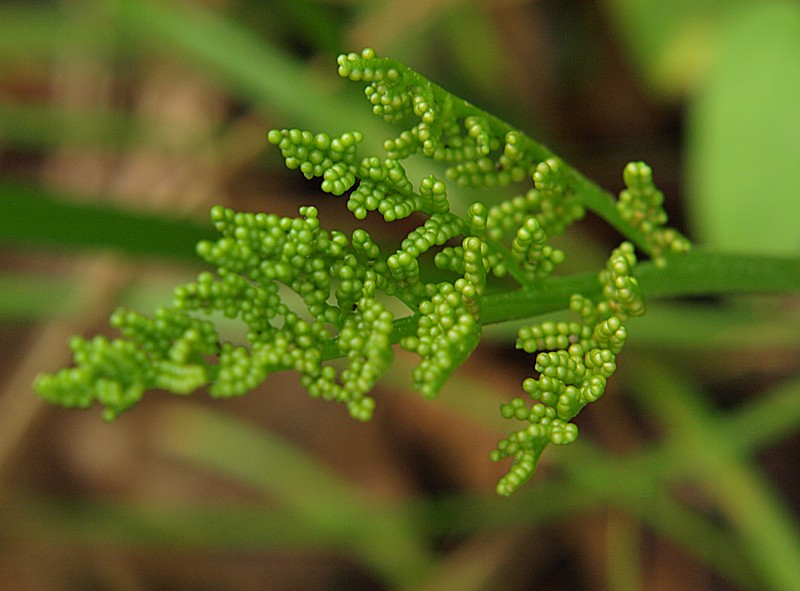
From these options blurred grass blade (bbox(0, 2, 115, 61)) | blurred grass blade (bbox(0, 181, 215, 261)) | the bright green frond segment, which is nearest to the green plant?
the bright green frond segment

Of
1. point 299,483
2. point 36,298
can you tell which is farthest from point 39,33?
point 299,483

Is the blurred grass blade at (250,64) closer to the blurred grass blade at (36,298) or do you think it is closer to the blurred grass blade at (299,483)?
the blurred grass blade at (36,298)

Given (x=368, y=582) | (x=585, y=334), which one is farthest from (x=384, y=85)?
(x=368, y=582)

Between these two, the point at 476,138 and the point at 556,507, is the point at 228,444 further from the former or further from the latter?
the point at 476,138

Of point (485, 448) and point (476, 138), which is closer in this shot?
point (476, 138)

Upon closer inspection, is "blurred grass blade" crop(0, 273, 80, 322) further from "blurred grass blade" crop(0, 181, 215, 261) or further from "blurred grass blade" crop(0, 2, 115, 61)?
"blurred grass blade" crop(0, 181, 215, 261)

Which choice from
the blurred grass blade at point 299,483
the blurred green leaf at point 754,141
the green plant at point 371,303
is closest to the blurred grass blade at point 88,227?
the green plant at point 371,303

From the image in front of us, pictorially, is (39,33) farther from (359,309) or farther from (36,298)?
(359,309)
